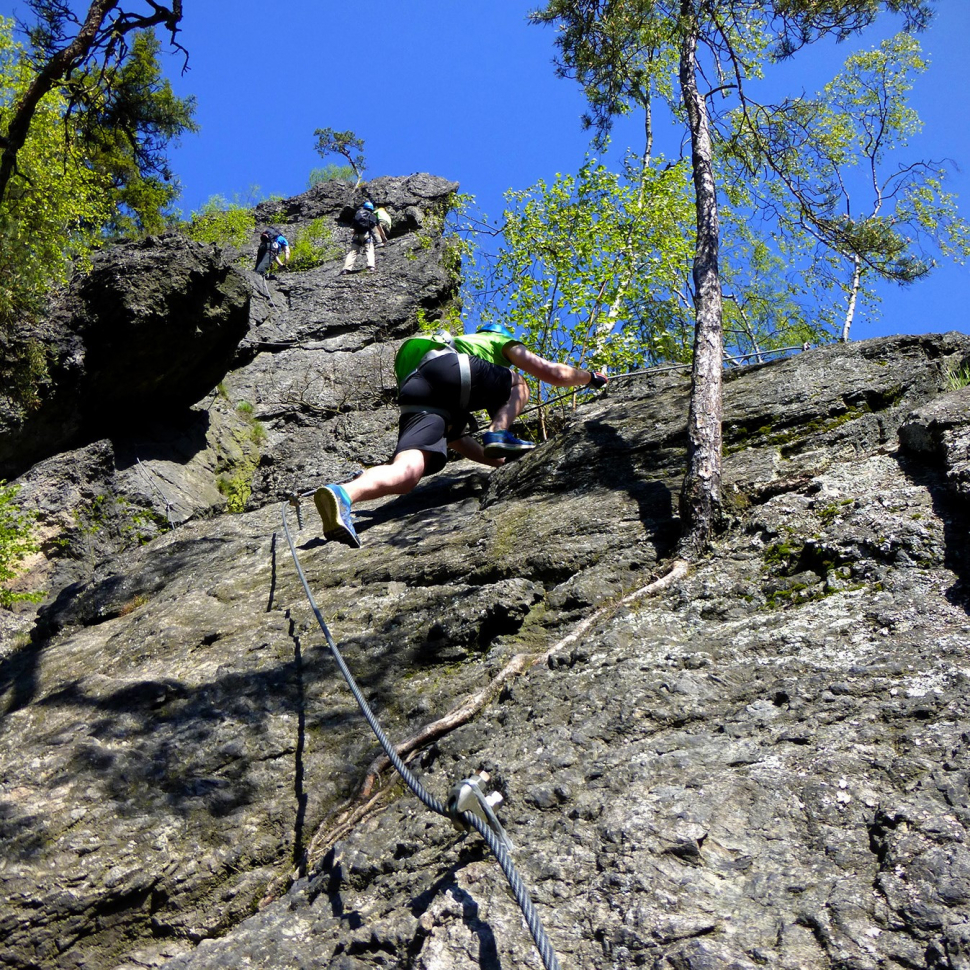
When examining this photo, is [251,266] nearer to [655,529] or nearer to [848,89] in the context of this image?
[848,89]

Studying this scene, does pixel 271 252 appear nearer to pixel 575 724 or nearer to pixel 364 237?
pixel 364 237

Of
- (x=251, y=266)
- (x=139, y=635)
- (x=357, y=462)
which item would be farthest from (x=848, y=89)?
(x=139, y=635)

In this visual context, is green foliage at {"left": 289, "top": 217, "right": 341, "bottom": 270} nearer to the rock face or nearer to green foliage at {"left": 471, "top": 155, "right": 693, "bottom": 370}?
green foliage at {"left": 471, "top": 155, "right": 693, "bottom": 370}

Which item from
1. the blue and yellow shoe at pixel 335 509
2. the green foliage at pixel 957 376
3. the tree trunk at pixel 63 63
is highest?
the tree trunk at pixel 63 63

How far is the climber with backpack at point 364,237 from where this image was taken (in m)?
21.0

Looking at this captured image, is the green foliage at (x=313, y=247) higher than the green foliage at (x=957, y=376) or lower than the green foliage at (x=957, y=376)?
higher

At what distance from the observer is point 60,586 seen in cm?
1018

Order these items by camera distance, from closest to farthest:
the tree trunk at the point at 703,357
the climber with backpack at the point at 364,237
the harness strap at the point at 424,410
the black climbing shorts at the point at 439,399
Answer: the tree trunk at the point at 703,357 < the black climbing shorts at the point at 439,399 < the harness strap at the point at 424,410 < the climber with backpack at the point at 364,237

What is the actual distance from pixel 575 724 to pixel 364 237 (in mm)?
19827

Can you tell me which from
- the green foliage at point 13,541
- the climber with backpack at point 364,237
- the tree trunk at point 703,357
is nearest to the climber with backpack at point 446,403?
the tree trunk at point 703,357

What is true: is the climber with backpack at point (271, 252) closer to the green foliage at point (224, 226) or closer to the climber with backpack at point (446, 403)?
the green foliage at point (224, 226)

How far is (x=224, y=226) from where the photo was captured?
966 inches

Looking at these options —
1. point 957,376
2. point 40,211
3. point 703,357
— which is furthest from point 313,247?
point 957,376

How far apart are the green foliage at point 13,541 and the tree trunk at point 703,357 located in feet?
25.3
